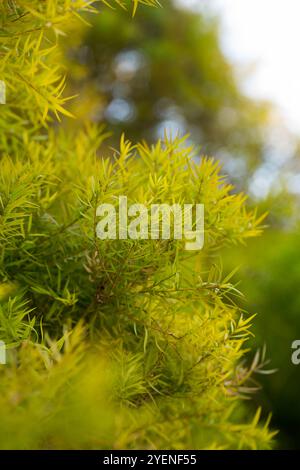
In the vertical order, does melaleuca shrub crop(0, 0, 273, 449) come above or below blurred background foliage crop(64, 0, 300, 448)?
below

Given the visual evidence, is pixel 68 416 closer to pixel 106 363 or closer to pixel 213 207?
pixel 106 363

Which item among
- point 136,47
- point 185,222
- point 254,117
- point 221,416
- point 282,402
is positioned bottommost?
Answer: point 282,402

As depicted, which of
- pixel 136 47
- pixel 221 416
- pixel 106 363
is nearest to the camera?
pixel 106 363

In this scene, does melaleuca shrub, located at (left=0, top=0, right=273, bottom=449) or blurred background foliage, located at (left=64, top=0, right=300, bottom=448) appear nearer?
melaleuca shrub, located at (left=0, top=0, right=273, bottom=449)

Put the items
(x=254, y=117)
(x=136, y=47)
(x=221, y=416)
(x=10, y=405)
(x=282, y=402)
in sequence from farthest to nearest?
1. (x=254, y=117)
2. (x=136, y=47)
3. (x=282, y=402)
4. (x=221, y=416)
5. (x=10, y=405)

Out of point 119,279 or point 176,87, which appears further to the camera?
point 176,87

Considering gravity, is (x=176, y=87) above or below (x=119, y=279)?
above

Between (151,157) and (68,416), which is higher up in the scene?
(151,157)

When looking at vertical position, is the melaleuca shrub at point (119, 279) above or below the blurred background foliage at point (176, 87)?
below

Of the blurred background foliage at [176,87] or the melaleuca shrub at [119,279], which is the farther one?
the blurred background foliage at [176,87]

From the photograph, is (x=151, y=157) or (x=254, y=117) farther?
(x=254, y=117)
